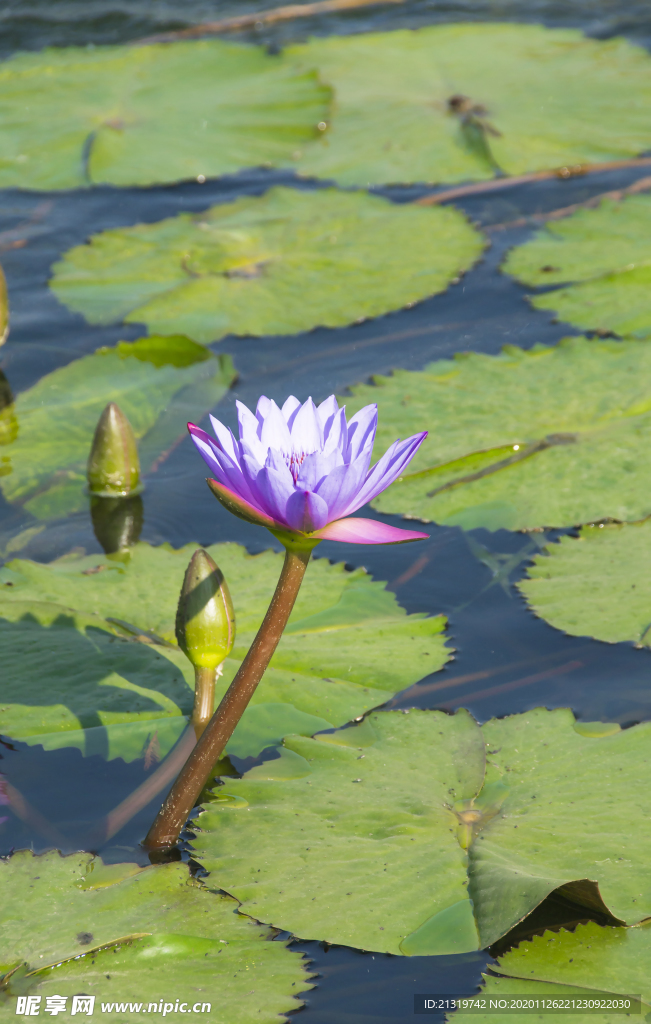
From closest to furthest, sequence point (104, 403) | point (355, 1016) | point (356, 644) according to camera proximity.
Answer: point (355, 1016), point (356, 644), point (104, 403)

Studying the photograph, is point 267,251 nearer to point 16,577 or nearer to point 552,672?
point 16,577

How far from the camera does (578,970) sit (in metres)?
1.36

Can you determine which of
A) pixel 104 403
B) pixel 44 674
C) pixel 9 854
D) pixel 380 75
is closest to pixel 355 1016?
pixel 9 854

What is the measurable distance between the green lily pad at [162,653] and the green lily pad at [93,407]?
51 centimetres

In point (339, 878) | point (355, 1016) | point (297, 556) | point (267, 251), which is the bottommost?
point (355, 1016)

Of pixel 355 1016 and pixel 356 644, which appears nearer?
pixel 355 1016

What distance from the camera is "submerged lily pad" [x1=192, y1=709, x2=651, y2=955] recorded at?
1407mm

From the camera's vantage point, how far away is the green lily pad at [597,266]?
3.14 meters

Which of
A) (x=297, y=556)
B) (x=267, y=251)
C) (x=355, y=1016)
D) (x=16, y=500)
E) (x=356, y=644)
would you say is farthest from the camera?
(x=267, y=251)

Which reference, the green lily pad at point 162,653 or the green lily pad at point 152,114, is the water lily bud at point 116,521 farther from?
the green lily pad at point 152,114

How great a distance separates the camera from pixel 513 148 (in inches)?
168

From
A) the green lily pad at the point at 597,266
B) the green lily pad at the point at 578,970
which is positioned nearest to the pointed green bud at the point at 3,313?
the green lily pad at the point at 597,266

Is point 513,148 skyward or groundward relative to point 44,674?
skyward

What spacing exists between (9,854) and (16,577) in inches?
28.3
